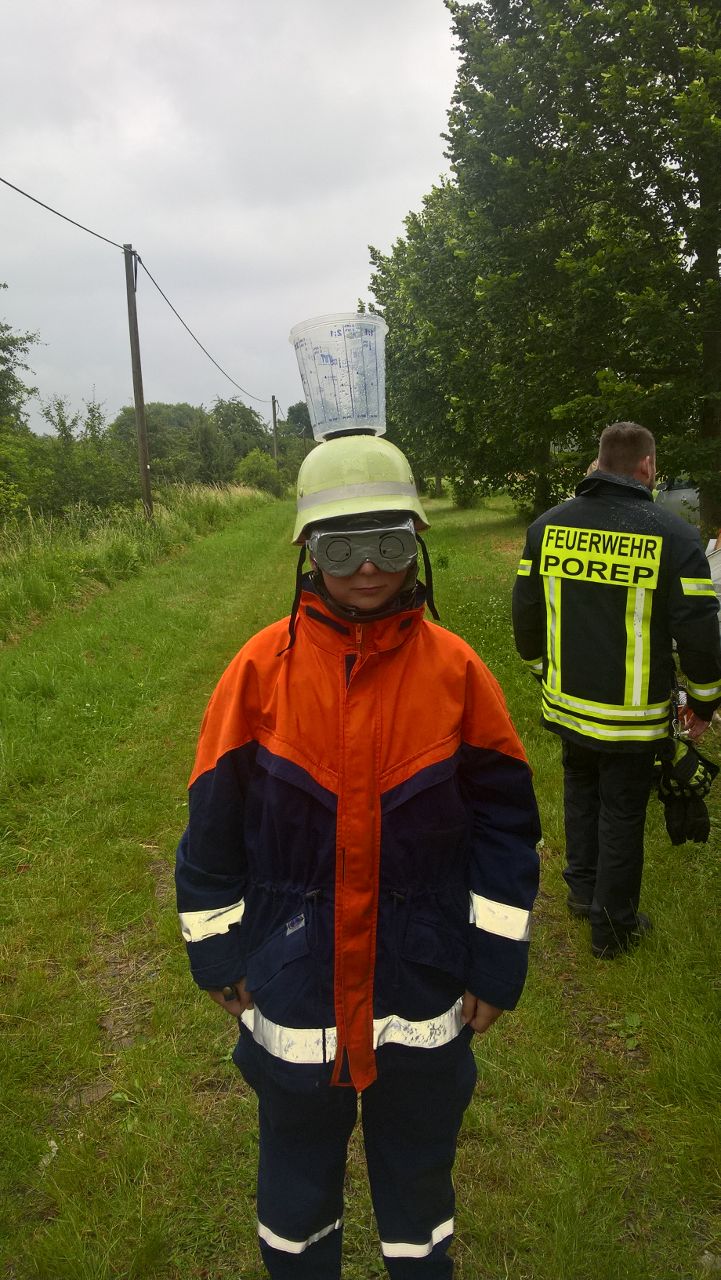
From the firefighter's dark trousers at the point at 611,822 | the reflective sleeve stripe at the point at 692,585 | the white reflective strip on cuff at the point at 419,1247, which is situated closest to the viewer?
Result: the white reflective strip on cuff at the point at 419,1247

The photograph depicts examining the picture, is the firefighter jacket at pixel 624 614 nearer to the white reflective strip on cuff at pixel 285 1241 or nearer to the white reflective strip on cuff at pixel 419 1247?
the white reflective strip on cuff at pixel 419 1247

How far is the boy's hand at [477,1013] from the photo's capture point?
1.60 m

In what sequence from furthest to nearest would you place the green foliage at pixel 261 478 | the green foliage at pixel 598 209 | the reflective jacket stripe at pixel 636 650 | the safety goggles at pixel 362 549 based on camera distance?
the green foliage at pixel 261 478 → the green foliage at pixel 598 209 → the reflective jacket stripe at pixel 636 650 → the safety goggles at pixel 362 549

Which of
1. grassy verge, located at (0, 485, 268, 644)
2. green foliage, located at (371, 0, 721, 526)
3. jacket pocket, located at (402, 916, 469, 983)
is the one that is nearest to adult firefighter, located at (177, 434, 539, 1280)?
jacket pocket, located at (402, 916, 469, 983)

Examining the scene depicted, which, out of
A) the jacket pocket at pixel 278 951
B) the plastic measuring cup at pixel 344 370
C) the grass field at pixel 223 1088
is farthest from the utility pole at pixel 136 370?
the jacket pocket at pixel 278 951

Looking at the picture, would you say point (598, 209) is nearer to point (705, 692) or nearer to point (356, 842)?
point (705, 692)

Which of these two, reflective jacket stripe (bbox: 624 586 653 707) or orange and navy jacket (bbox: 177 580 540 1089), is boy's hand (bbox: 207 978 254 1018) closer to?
orange and navy jacket (bbox: 177 580 540 1089)

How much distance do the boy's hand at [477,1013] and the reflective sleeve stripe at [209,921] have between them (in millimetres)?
564

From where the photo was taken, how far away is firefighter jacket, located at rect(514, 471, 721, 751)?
270cm

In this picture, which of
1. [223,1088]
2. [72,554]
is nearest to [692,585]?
[223,1088]

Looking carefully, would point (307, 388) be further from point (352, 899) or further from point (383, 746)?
point (352, 899)

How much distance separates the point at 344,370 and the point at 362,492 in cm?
34

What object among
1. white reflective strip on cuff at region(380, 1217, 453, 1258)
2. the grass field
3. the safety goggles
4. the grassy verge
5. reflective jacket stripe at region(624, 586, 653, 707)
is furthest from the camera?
the grassy verge

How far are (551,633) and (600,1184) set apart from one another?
1955 millimetres
